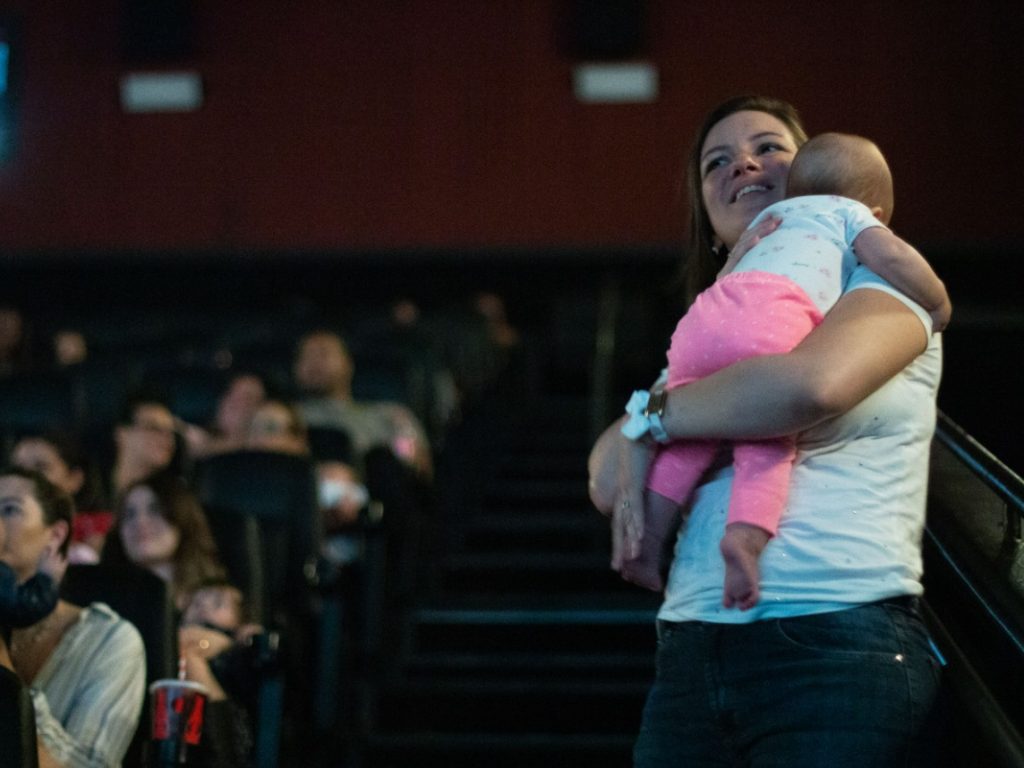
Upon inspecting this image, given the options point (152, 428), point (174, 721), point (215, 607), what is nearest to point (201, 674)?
point (215, 607)

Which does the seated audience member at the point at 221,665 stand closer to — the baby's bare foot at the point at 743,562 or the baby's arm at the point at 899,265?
the baby's bare foot at the point at 743,562

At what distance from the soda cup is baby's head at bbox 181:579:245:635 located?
85cm

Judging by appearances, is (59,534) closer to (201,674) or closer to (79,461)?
(201,674)

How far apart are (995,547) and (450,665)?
10.5ft

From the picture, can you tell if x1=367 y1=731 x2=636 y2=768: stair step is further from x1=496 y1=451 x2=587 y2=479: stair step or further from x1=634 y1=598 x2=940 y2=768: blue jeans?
x1=634 y1=598 x2=940 y2=768: blue jeans

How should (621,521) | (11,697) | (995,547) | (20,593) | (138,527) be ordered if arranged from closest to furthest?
1. (621,521)
2. (995,547)
3. (11,697)
4. (20,593)
5. (138,527)

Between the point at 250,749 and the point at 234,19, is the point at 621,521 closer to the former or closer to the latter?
the point at 250,749

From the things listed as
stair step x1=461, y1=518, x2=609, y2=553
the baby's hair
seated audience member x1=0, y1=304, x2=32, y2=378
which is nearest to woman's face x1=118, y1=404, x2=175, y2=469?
the baby's hair

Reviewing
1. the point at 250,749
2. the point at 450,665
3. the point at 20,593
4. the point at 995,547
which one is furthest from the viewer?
the point at 450,665

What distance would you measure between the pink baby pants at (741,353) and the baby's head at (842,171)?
145mm

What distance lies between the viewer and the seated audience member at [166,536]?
3.95 m

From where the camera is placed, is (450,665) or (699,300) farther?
(450,665)

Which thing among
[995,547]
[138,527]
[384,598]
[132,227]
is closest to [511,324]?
[132,227]

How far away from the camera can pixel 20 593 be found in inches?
112
